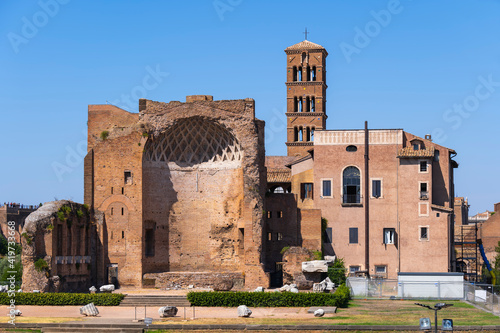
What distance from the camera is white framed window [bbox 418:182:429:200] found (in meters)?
58.5

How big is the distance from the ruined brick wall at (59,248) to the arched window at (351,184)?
62.1 feet

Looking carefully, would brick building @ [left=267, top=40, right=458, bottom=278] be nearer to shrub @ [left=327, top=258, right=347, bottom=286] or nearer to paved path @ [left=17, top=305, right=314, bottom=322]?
shrub @ [left=327, top=258, right=347, bottom=286]

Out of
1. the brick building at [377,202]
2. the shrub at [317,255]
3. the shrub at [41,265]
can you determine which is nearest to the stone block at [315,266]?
the shrub at [317,255]

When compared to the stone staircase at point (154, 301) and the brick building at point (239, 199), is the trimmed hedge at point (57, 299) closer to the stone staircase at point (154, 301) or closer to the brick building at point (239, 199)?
the stone staircase at point (154, 301)

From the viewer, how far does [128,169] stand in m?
55.4

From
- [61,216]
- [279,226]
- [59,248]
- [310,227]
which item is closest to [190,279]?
[279,226]

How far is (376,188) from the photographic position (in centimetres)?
5941

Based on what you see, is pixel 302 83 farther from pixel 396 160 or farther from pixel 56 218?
pixel 56 218

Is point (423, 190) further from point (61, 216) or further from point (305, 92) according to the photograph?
point (305, 92)

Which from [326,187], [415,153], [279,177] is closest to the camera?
[415,153]

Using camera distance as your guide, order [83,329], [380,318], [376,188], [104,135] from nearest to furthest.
Result: [83,329] < [380,318] < [104,135] < [376,188]

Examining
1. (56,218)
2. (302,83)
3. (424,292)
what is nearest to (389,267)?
(424,292)

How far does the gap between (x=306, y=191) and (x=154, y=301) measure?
1824 centimetres

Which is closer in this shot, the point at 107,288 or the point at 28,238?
the point at 28,238
